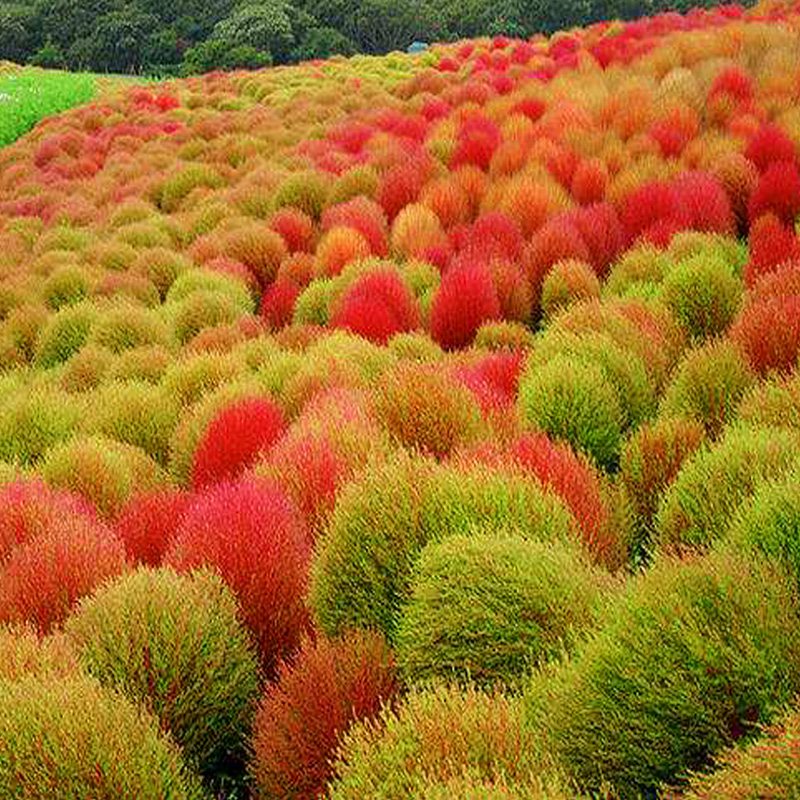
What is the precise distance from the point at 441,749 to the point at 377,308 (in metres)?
2.63

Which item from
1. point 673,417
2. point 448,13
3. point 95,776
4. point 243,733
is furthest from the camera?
point 448,13

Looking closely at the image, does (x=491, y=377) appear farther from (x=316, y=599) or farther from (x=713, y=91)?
(x=713, y=91)

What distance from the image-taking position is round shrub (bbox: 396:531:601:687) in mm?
1432

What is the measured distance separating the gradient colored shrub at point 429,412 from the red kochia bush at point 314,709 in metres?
0.73

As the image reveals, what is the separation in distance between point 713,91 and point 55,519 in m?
4.47

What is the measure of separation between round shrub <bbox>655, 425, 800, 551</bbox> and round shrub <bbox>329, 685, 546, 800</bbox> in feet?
2.07

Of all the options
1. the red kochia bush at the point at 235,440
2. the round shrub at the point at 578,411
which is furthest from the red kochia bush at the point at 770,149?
the red kochia bush at the point at 235,440

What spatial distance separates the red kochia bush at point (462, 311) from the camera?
11.8ft

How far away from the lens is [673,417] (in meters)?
2.29

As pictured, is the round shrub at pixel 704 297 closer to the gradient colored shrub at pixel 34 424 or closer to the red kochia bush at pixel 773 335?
the red kochia bush at pixel 773 335

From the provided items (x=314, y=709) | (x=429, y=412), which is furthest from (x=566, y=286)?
(x=314, y=709)

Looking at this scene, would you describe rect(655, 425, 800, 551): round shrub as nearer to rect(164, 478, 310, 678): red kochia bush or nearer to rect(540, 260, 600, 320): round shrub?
rect(164, 478, 310, 678): red kochia bush

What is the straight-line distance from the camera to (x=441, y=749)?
1.11 meters

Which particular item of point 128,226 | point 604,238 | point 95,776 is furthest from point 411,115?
point 95,776
